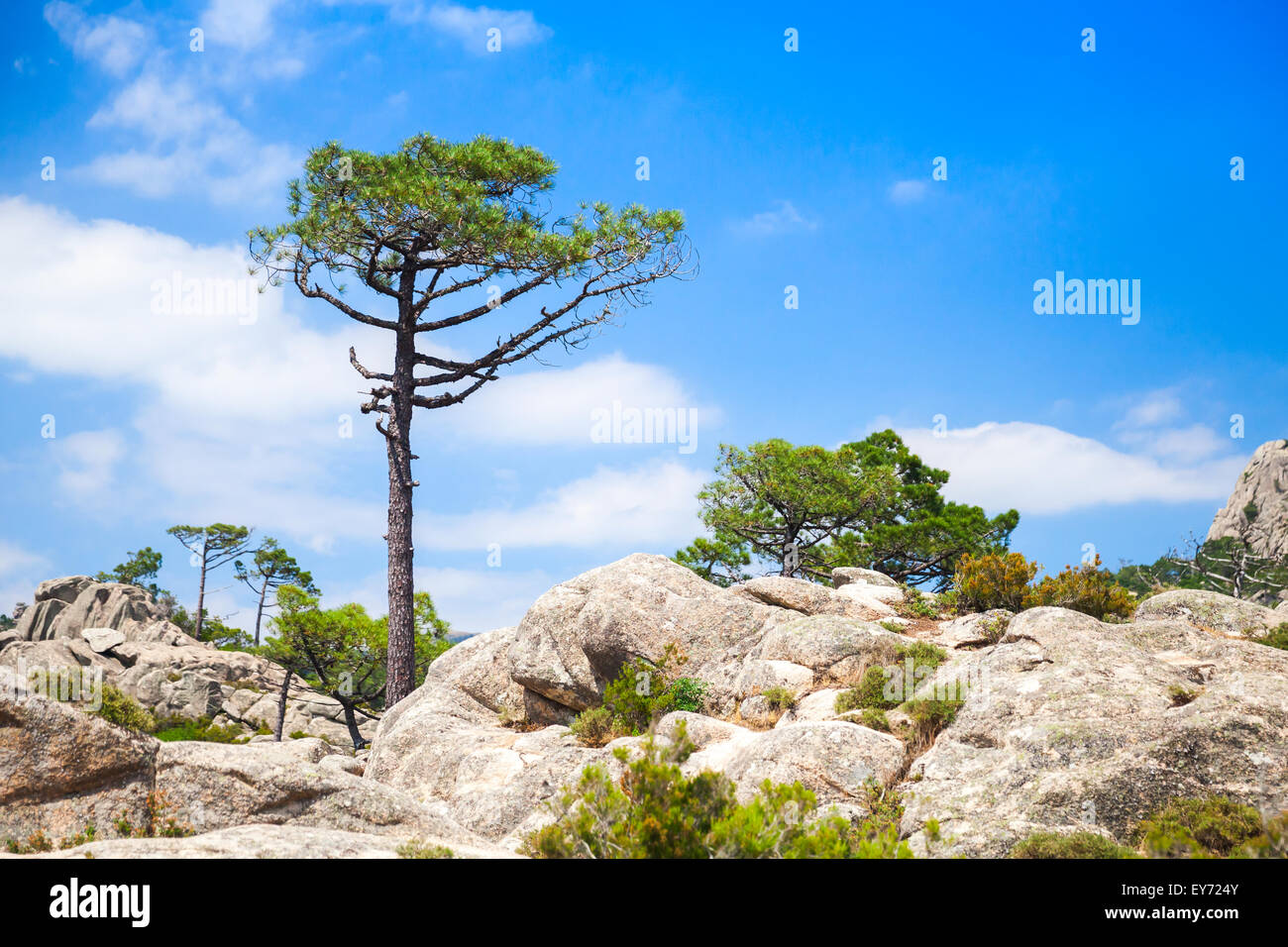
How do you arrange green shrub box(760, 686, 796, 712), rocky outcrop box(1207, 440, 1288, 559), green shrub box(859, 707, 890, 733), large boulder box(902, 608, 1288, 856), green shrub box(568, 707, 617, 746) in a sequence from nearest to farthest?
large boulder box(902, 608, 1288, 856) → green shrub box(859, 707, 890, 733) → green shrub box(760, 686, 796, 712) → green shrub box(568, 707, 617, 746) → rocky outcrop box(1207, 440, 1288, 559)

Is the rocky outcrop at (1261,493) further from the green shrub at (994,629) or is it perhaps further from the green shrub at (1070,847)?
the green shrub at (1070,847)

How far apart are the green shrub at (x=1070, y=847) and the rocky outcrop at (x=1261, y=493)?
10281 centimetres

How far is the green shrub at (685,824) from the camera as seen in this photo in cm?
582

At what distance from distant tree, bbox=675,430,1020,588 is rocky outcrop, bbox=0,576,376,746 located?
852 inches

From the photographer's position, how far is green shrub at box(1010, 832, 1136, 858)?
7398mm

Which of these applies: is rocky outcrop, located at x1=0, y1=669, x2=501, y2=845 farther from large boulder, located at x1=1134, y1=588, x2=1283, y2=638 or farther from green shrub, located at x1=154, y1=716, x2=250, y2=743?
green shrub, located at x1=154, y1=716, x2=250, y2=743

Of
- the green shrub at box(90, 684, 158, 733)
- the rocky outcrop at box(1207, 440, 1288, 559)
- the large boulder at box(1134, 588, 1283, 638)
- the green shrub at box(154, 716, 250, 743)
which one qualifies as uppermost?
the rocky outcrop at box(1207, 440, 1288, 559)

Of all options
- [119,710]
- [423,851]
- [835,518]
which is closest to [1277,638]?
[423,851]

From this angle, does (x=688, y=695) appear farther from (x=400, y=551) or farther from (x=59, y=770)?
(x=400, y=551)

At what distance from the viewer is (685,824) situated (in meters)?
6.07

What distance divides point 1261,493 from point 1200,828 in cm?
12170

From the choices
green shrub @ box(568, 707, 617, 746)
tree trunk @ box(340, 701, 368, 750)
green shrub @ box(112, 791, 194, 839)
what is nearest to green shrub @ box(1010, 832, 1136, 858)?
green shrub @ box(568, 707, 617, 746)

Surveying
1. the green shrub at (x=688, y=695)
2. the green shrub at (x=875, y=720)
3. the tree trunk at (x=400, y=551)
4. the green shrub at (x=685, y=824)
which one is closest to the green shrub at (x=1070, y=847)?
the green shrub at (x=685, y=824)
